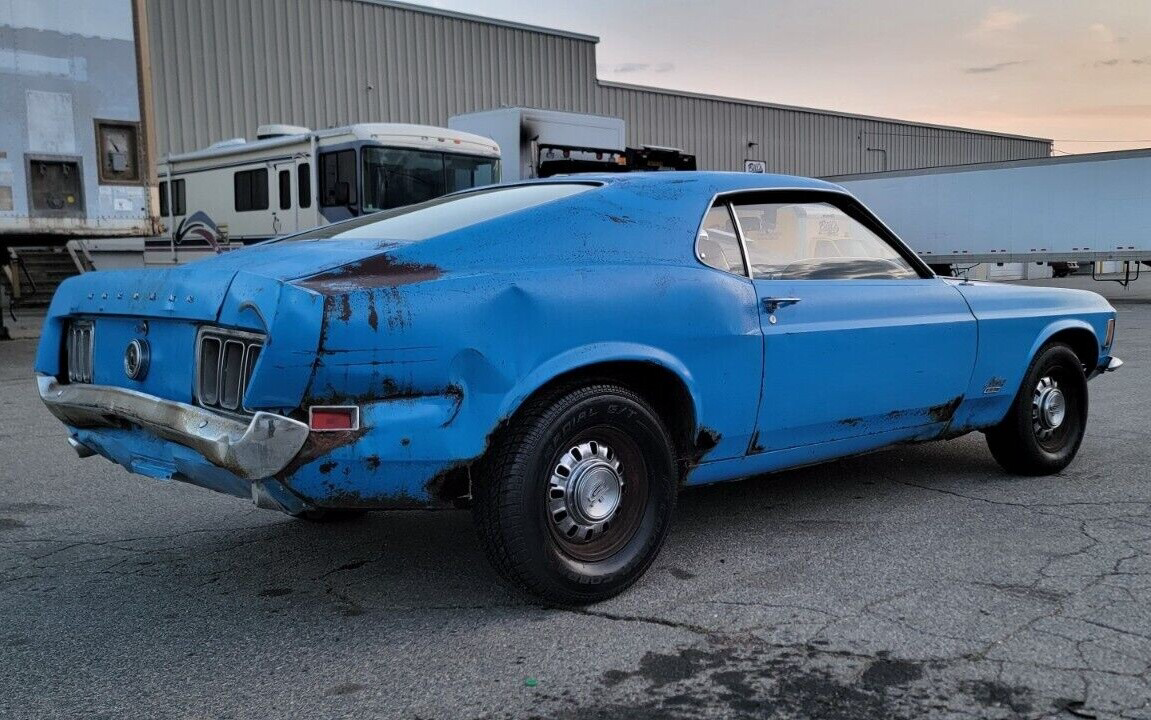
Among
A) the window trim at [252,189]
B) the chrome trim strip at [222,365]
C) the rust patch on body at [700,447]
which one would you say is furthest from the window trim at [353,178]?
the chrome trim strip at [222,365]

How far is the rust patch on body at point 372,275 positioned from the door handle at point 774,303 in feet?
4.40

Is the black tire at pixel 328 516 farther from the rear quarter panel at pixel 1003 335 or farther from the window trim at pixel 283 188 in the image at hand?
the window trim at pixel 283 188

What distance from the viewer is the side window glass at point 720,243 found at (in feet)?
13.0

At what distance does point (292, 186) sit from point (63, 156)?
14.3 feet

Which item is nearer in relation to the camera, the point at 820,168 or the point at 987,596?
the point at 987,596

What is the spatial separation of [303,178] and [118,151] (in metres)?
3.82

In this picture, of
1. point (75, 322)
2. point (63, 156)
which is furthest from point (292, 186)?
point (75, 322)

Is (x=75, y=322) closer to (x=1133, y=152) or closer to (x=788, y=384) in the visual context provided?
(x=788, y=384)

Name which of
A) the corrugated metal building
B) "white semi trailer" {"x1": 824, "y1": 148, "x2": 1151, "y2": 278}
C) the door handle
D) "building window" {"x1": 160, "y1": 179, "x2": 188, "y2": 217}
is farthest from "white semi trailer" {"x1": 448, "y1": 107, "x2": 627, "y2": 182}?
the door handle

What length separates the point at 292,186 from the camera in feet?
49.0

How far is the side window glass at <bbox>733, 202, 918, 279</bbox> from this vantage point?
165 inches

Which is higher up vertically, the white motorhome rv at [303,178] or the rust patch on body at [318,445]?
the white motorhome rv at [303,178]

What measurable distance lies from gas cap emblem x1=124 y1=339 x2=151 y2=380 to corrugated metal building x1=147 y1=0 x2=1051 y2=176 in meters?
19.5

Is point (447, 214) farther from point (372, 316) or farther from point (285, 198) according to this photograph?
point (285, 198)
